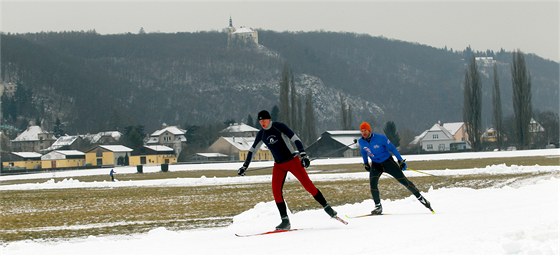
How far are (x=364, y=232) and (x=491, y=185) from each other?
16895mm

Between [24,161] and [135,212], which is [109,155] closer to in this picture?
[24,161]

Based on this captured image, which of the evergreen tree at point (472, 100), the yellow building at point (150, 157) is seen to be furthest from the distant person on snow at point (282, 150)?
the yellow building at point (150, 157)

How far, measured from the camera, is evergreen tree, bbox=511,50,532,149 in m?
95.6

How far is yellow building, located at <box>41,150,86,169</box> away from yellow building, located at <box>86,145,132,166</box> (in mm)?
4487

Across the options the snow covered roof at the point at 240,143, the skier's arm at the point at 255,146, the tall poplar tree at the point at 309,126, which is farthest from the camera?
the snow covered roof at the point at 240,143

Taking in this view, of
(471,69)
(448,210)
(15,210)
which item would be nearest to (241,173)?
(448,210)

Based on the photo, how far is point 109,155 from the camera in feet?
493

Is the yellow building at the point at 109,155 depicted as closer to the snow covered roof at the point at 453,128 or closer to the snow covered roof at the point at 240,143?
the snow covered roof at the point at 240,143

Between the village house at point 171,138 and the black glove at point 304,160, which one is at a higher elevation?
the black glove at point 304,160

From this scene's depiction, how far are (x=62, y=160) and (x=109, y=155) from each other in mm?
12907

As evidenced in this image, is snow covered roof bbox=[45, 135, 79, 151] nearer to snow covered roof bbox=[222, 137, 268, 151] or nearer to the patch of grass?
snow covered roof bbox=[222, 137, 268, 151]

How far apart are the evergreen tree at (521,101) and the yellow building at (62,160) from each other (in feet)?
293

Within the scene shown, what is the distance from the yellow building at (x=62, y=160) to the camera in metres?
156

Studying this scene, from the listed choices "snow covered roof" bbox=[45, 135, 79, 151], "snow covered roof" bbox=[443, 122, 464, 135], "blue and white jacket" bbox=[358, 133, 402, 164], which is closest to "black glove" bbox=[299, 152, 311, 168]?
"blue and white jacket" bbox=[358, 133, 402, 164]
